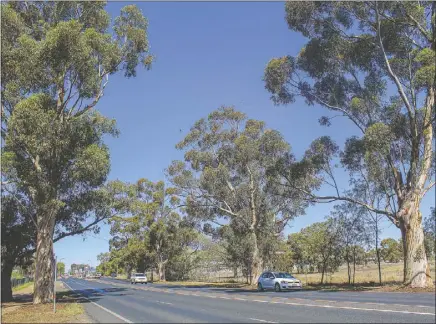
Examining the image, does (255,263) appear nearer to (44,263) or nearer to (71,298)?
(71,298)

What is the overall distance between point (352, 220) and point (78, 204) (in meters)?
22.7

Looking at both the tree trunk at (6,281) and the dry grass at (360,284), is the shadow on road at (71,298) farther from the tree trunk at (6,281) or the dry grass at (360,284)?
the dry grass at (360,284)

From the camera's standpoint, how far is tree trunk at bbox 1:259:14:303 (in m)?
33.8

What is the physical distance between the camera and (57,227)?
108ft

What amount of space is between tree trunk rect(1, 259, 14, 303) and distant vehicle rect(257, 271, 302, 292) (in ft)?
63.0

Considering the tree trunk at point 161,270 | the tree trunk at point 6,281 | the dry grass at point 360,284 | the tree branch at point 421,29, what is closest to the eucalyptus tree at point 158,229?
the tree trunk at point 161,270

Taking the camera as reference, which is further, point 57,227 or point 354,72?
point 57,227

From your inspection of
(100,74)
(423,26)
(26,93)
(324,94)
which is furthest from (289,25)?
(26,93)

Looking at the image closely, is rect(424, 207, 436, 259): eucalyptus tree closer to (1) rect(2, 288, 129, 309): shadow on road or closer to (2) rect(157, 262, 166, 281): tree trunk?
(1) rect(2, 288, 129, 309): shadow on road

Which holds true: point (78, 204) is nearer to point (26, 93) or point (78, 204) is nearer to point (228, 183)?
point (26, 93)

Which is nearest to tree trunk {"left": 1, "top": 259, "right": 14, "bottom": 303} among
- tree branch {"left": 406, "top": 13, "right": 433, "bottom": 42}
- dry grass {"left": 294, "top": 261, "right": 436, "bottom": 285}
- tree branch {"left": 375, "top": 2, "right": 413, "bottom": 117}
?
dry grass {"left": 294, "top": 261, "right": 436, "bottom": 285}

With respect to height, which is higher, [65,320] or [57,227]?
[57,227]

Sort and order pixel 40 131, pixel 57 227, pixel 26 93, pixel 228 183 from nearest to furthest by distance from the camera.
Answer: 1. pixel 40 131
2. pixel 26 93
3. pixel 57 227
4. pixel 228 183

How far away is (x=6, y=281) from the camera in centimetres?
3447
